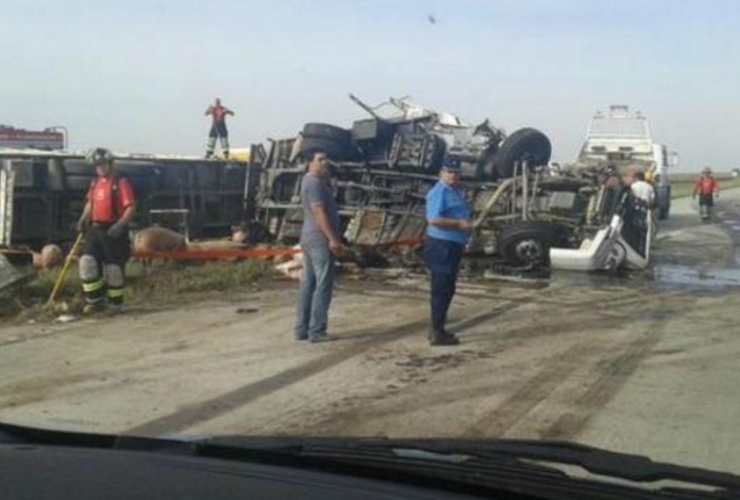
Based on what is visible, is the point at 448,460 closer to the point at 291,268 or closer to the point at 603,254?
the point at 291,268

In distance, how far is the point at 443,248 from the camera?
888 cm

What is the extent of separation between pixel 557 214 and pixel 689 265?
308 centimetres

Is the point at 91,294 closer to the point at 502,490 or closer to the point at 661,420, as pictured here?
the point at 661,420

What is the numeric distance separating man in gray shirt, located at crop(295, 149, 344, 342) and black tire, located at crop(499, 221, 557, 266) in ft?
20.2

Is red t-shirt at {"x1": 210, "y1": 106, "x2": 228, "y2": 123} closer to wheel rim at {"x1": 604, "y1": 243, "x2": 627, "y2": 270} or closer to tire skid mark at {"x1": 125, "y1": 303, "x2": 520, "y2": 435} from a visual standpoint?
wheel rim at {"x1": 604, "y1": 243, "x2": 627, "y2": 270}

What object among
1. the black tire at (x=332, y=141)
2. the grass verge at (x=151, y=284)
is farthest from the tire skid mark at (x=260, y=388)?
the black tire at (x=332, y=141)

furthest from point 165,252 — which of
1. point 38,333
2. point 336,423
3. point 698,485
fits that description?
point 698,485

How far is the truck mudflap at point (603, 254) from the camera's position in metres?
A: 14.5

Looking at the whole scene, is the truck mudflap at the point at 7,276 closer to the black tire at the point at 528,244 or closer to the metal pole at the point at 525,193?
the black tire at the point at 528,244

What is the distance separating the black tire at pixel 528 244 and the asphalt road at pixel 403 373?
2581 mm

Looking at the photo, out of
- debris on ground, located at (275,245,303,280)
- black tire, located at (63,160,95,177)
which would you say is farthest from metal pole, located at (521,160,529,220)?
black tire, located at (63,160,95,177)

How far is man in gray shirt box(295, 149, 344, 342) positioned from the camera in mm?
8906

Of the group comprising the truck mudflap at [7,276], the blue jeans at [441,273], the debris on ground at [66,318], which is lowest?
the debris on ground at [66,318]

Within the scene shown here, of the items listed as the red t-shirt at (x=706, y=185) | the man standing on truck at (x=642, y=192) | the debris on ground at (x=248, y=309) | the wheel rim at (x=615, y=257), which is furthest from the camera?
the red t-shirt at (x=706, y=185)
